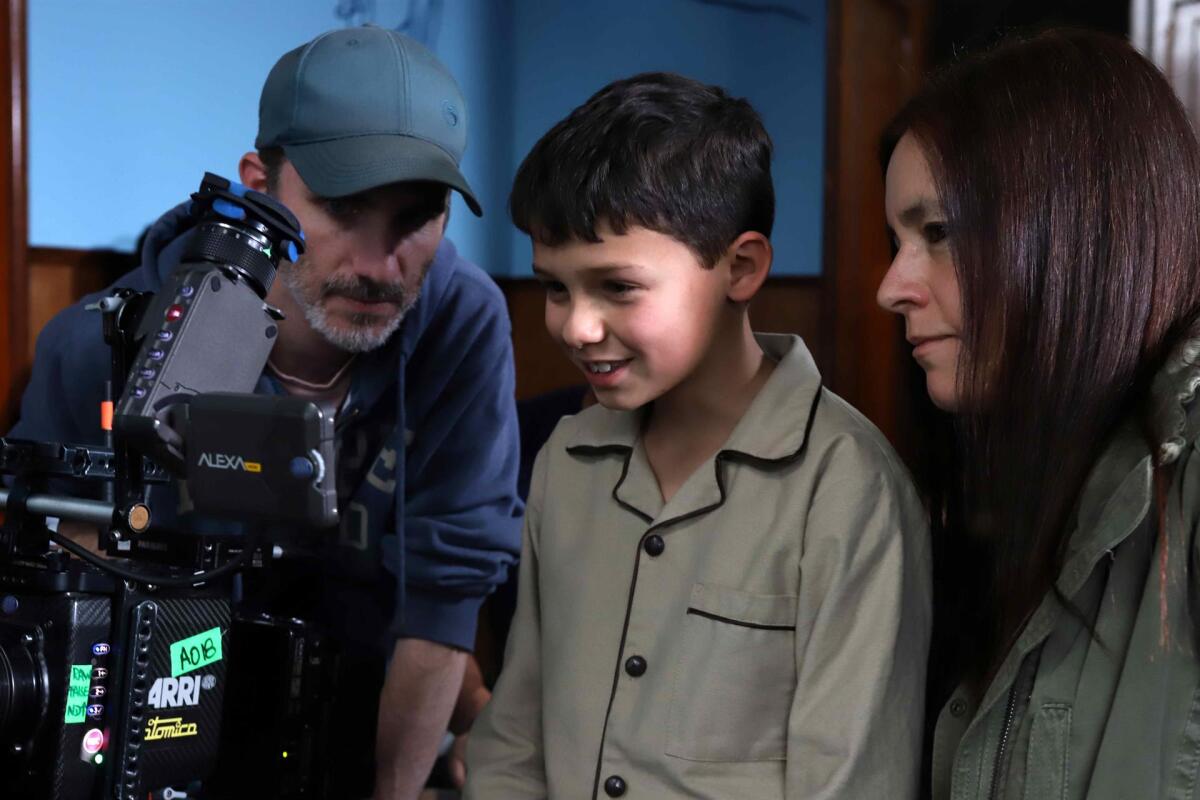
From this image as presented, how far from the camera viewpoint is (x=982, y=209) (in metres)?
0.99

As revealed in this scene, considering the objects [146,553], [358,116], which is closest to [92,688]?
[146,553]

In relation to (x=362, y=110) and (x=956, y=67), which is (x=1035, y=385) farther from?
(x=362, y=110)

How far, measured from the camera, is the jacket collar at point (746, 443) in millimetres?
1135

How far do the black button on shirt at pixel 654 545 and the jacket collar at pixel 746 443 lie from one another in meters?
0.01

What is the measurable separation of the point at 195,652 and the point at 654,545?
0.42 meters

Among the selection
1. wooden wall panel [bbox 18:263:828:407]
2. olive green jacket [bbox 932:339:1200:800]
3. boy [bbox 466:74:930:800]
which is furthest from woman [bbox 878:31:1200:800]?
wooden wall panel [bbox 18:263:828:407]

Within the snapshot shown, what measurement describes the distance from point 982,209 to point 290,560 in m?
0.88

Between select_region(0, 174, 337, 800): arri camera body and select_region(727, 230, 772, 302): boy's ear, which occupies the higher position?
select_region(727, 230, 772, 302): boy's ear

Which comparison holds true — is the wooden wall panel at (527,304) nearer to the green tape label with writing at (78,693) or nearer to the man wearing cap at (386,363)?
the man wearing cap at (386,363)

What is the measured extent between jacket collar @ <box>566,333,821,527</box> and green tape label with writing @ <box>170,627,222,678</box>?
40 centimetres

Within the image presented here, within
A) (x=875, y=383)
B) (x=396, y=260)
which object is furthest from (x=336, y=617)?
(x=875, y=383)

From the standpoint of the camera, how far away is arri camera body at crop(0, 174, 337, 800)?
0.98 m

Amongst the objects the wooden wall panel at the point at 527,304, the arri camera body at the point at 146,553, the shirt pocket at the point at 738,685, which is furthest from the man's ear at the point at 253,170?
the shirt pocket at the point at 738,685

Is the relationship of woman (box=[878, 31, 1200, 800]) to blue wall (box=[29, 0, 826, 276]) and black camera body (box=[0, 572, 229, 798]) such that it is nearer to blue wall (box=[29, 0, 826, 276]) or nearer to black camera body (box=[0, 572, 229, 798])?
black camera body (box=[0, 572, 229, 798])
